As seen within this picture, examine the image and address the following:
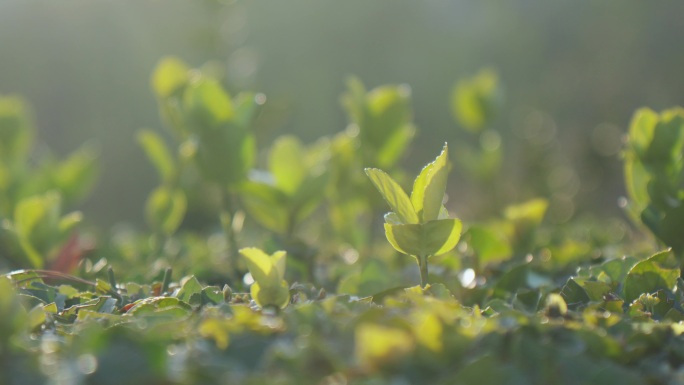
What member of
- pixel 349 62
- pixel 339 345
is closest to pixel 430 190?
pixel 339 345

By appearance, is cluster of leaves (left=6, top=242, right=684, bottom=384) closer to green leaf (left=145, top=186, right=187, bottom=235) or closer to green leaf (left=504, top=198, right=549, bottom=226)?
green leaf (left=504, top=198, right=549, bottom=226)

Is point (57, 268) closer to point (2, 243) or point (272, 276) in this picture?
point (2, 243)

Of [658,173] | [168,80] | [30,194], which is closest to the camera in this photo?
[658,173]

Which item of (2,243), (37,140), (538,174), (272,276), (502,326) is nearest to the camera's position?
(502,326)

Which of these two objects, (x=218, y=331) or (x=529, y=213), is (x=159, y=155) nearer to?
(x=529, y=213)

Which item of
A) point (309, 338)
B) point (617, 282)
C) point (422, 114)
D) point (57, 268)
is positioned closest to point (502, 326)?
point (309, 338)

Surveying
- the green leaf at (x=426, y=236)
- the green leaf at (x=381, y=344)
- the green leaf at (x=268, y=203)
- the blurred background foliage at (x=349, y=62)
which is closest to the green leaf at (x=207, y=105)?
the green leaf at (x=268, y=203)

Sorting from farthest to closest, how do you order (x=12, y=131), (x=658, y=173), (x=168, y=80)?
1. (x=12, y=131)
2. (x=168, y=80)
3. (x=658, y=173)
